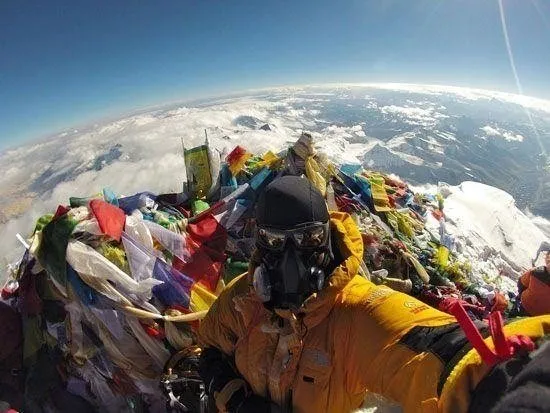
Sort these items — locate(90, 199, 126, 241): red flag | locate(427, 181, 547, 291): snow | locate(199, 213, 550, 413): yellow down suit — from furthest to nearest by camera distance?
locate(427, 181, 547, 291): snow < locate(90, 199, 126, 241): red flag < locate(199, 213, 550, 413): yellow down suit

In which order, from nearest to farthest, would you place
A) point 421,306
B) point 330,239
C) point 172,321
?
point 421,306 → point 330,239 → point 172,321

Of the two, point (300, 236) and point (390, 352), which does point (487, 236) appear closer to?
point (300, 236)

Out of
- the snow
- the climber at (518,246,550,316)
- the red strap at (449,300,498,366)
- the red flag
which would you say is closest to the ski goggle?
the red strap at (449,300,498,366)

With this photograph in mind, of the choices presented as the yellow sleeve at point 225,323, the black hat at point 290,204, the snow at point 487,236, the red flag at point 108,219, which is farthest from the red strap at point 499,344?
the snow at point 487,236

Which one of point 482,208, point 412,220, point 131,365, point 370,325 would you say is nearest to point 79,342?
point 131,365

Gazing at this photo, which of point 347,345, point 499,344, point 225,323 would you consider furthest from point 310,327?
point 499,344

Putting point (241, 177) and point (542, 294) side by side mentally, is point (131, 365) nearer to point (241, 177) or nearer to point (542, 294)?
point (241, 177)

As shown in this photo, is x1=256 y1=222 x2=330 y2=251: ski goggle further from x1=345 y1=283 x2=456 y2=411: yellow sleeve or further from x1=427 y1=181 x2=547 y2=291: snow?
x1=427 y1=181 x2=547 y2=291: snow
